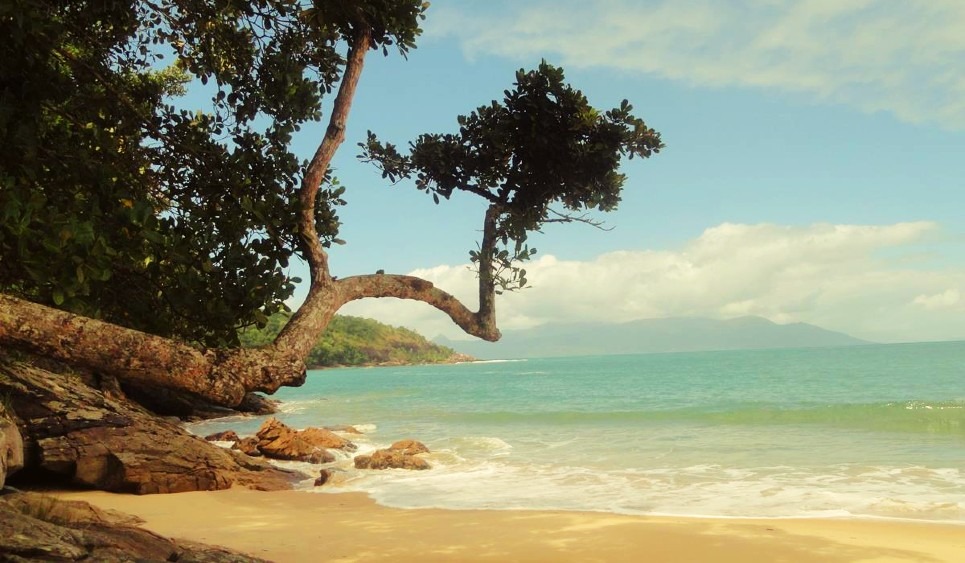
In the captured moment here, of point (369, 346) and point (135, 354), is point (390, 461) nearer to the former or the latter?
point (135, 354)

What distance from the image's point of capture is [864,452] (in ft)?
55.8

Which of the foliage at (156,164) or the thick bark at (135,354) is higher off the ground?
the foliage at (156,164)

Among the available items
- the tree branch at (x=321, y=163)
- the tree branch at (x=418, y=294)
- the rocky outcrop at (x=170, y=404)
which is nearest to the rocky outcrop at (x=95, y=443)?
the tree branch at (x=321, y=163)

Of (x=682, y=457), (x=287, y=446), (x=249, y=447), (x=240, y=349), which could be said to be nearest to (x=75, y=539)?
(x=240, y=349)

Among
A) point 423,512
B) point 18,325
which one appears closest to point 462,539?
point 423,512

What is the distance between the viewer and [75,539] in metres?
4.89

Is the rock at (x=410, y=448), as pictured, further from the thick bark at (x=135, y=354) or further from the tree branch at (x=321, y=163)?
the thick bark at (x=135, y=354)

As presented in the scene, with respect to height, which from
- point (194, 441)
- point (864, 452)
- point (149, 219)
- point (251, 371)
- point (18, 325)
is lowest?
point (864, 452)

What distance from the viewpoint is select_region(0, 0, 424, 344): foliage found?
16.6 ft

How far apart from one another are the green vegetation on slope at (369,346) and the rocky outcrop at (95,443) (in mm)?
97289

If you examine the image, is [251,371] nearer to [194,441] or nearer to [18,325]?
[18,325]

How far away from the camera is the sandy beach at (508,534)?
734 centimetres

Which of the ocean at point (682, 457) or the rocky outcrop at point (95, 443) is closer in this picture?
the rocky outcrop at point (95, 443)

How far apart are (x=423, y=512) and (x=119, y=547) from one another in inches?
213
